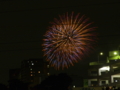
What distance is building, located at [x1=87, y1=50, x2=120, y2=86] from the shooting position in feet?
211

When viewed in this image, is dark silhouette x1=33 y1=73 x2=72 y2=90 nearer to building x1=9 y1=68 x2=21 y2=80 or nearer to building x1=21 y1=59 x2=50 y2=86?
building x1=21 y1=59 x2=50 y2=86

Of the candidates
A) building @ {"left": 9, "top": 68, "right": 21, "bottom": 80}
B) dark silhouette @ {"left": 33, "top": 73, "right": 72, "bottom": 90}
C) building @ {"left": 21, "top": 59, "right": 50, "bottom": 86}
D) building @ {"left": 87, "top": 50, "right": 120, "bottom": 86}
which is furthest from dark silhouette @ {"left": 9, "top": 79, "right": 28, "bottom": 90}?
building @ {"left": 9, "top": 68, "right": 21, "bottom": 80}

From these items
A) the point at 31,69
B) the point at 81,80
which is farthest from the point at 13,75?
the point at 81,80

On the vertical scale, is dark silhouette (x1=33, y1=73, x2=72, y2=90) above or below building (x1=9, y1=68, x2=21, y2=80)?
below

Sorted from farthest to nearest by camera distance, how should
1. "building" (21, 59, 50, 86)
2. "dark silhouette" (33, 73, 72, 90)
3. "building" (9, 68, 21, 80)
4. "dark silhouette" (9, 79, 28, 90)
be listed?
1. "building" (9, 68, 21, 80)
2. "building" (21, 59, 50, 86)
3. "dark silhouette" (9, 79, 28, 90)
4. "dark silhouette" (33, 73, 72, 90)

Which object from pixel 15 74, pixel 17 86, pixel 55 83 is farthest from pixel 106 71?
pixel 15 74

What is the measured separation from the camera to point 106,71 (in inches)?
2625

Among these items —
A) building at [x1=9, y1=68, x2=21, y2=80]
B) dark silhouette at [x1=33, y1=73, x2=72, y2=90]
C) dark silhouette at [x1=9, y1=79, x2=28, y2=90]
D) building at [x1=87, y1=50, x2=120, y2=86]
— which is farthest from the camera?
building at [x1=9, y1=68, x2=21, y2=80]

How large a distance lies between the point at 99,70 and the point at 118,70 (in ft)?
22.2

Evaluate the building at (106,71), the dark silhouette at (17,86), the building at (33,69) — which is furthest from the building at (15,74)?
the dark silhouette at (17,86)

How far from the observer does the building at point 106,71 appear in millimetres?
64312

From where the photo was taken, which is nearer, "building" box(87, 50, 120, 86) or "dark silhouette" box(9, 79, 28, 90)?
"dark silhouette" box(9, 79, 28, 90)

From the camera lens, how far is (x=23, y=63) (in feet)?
484

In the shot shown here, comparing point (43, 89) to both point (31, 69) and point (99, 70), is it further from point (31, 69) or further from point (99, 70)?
point (31, 69)
